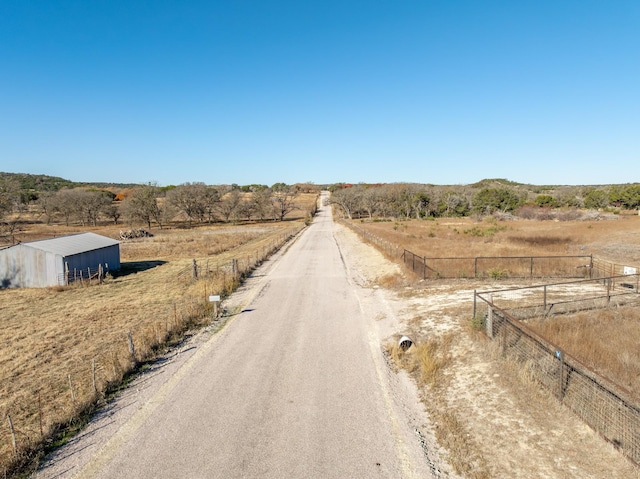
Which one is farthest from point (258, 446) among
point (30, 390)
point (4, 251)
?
point (4, 251)

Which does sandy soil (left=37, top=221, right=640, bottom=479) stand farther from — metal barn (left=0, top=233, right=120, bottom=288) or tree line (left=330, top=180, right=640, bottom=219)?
tree line (left=330, top=180, right=640, bottom=219)

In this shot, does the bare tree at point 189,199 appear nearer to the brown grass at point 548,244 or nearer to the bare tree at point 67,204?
the bare tree at point 67,204

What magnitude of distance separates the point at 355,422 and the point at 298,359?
3.65 metres

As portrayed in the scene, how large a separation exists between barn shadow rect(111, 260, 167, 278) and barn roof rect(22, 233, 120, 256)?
2616mm

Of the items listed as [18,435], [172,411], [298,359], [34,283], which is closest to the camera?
[18,435]

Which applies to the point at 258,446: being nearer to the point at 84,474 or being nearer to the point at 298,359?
the point at 84,474

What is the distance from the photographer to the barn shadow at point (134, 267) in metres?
32.0

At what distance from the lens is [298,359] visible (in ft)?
36.4

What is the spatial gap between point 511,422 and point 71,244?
108ft

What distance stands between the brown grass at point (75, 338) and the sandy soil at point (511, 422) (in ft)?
27.2

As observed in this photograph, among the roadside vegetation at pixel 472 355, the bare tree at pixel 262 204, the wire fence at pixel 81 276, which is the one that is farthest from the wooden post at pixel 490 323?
the bare tree at pixel 262 204

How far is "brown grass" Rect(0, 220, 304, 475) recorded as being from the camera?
26.9 feet

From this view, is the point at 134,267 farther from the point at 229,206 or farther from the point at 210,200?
the point at 229,206

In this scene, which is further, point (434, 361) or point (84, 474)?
point (434, 361)
